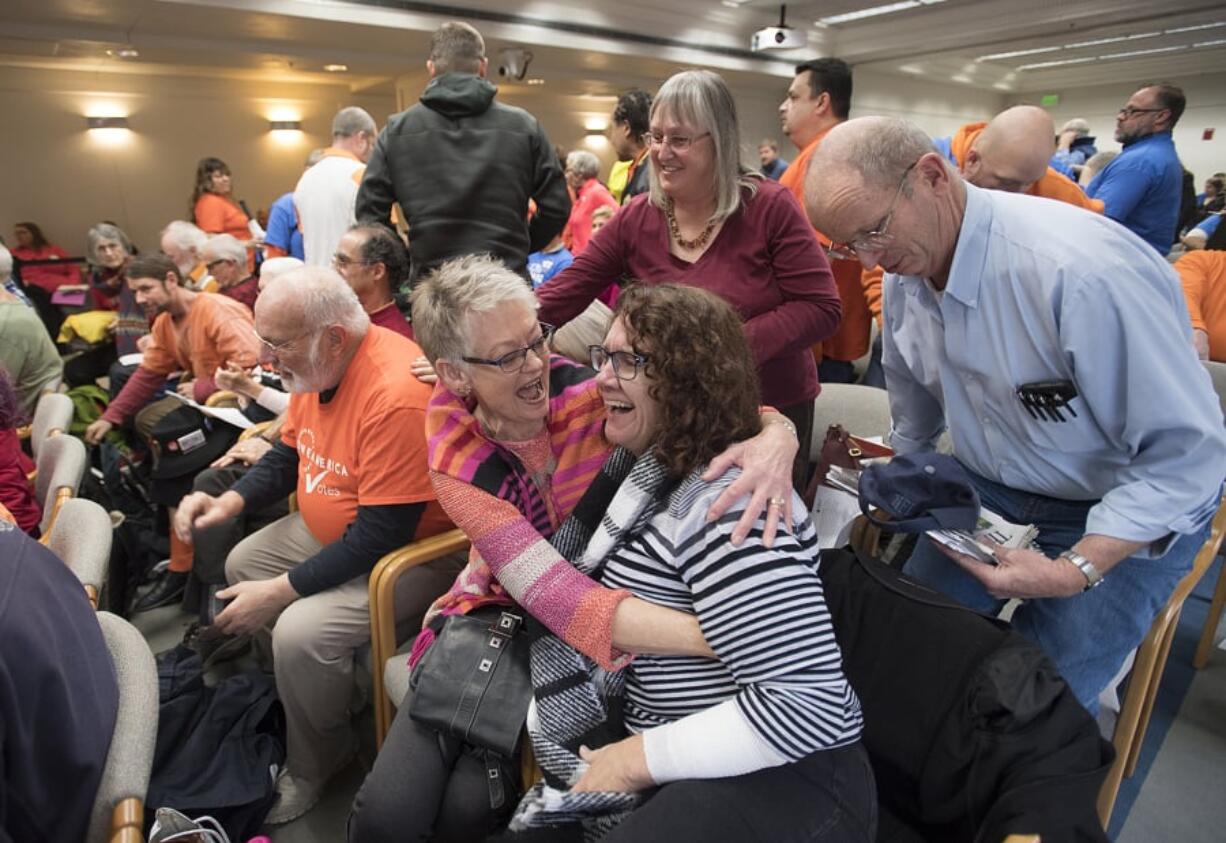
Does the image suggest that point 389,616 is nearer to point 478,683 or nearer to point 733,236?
point 478,683

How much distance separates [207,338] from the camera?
304cm

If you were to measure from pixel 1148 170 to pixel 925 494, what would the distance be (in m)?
3.16

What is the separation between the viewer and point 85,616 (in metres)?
1.11

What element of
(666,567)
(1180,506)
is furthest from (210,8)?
(1180,506)

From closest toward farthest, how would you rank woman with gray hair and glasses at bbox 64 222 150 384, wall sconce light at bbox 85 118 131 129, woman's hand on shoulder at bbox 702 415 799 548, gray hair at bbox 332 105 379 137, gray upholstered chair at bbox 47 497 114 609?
1. woman's hand on shoulder at bbox 702 415 799 548
2. gray upholstered chair at bbox 47 497 114 609
3. gray hair at bbox 332 105 379 137
4. woman with gray hair and glasses at bbox 64 222 150 384
5. wall sconce light at bbox 85 118 131 129

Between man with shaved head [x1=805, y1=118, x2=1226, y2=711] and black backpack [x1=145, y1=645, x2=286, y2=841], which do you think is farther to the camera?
black backpack [x1=145, y1=645, x2=286, y2=841]

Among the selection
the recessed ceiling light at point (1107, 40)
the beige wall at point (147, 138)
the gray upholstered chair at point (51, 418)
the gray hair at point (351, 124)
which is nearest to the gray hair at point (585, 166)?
the gray hair at point (351, 124)

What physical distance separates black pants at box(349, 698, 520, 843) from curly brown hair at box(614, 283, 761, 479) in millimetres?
705

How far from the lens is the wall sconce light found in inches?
341

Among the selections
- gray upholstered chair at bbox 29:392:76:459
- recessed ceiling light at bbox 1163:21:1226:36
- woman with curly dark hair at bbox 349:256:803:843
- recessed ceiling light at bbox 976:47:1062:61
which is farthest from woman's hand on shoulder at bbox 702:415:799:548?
recessed ceiling light at bbox 976:47:1062:61

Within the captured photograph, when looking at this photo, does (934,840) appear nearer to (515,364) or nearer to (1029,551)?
(1029,551)

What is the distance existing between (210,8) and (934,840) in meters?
7.47

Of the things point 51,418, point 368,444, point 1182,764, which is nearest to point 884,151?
point 368,444

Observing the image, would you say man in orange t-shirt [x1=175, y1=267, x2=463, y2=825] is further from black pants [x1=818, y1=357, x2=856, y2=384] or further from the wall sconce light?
the wall sconce light
